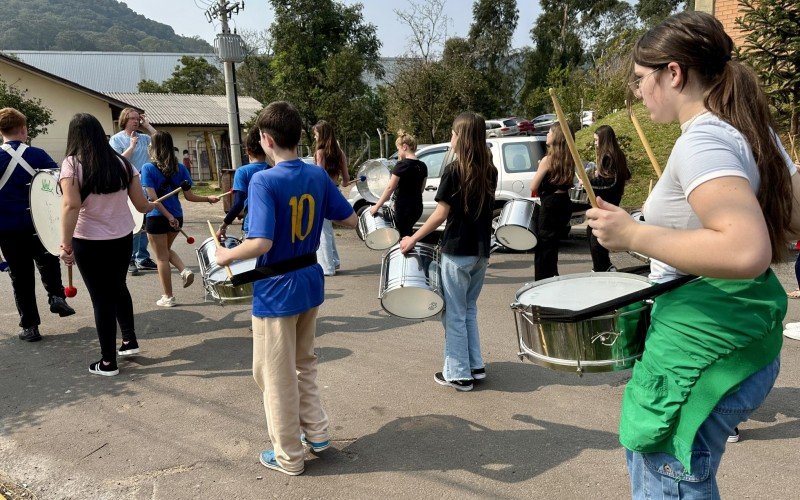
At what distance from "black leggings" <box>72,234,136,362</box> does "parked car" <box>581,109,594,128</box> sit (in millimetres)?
20119

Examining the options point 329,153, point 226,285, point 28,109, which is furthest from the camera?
point 28,109

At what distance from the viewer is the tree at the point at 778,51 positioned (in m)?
10.2

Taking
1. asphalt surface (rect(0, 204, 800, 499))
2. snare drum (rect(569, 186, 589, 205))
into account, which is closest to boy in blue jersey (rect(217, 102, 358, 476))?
asphalt surface (rect(0, 204, 800, 499))

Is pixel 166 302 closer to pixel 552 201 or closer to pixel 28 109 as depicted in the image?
pixel 552 201

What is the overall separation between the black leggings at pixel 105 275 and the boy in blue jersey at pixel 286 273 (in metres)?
2.03

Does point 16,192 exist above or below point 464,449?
above

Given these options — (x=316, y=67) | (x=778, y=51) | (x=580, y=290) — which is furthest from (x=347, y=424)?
(x=316, y=67)

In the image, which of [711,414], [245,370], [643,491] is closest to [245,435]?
[245,370]

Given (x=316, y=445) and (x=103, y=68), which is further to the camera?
(x=103, y=68)

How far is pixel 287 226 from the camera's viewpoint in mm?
3137

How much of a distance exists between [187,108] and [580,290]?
34747 mm

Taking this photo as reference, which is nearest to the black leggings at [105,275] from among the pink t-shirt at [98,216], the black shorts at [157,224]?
the pink t-shirt at [98,216]

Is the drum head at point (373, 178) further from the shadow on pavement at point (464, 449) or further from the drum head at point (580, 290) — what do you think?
the drum head at point (580, 290)

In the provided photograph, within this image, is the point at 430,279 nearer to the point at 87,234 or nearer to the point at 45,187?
the point at 87,234
